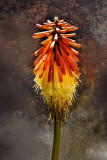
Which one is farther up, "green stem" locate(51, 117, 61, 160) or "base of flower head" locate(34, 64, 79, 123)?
"base of flower head" locate(34, 64, 79, 123)

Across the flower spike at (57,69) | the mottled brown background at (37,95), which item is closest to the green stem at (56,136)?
the flower spike at (57,69)

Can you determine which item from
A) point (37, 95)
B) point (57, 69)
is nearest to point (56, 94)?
point (57, 69)

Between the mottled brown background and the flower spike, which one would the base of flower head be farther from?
the mottled brown background

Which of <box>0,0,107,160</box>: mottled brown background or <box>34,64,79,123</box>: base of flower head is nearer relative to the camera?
<box>34,64,79,123</box>: base of flower head

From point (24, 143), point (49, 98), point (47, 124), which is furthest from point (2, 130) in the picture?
point (49, 98)

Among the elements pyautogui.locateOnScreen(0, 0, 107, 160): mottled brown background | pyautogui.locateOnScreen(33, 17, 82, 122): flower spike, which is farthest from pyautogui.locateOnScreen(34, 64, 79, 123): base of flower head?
pyautogui.locateOnScreen(0, 0, 107, 160): mottled brown background

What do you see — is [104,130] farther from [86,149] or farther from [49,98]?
[49,98]

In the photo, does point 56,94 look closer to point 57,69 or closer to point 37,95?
point 57,69

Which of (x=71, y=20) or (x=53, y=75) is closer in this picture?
(x=53, y=75)
